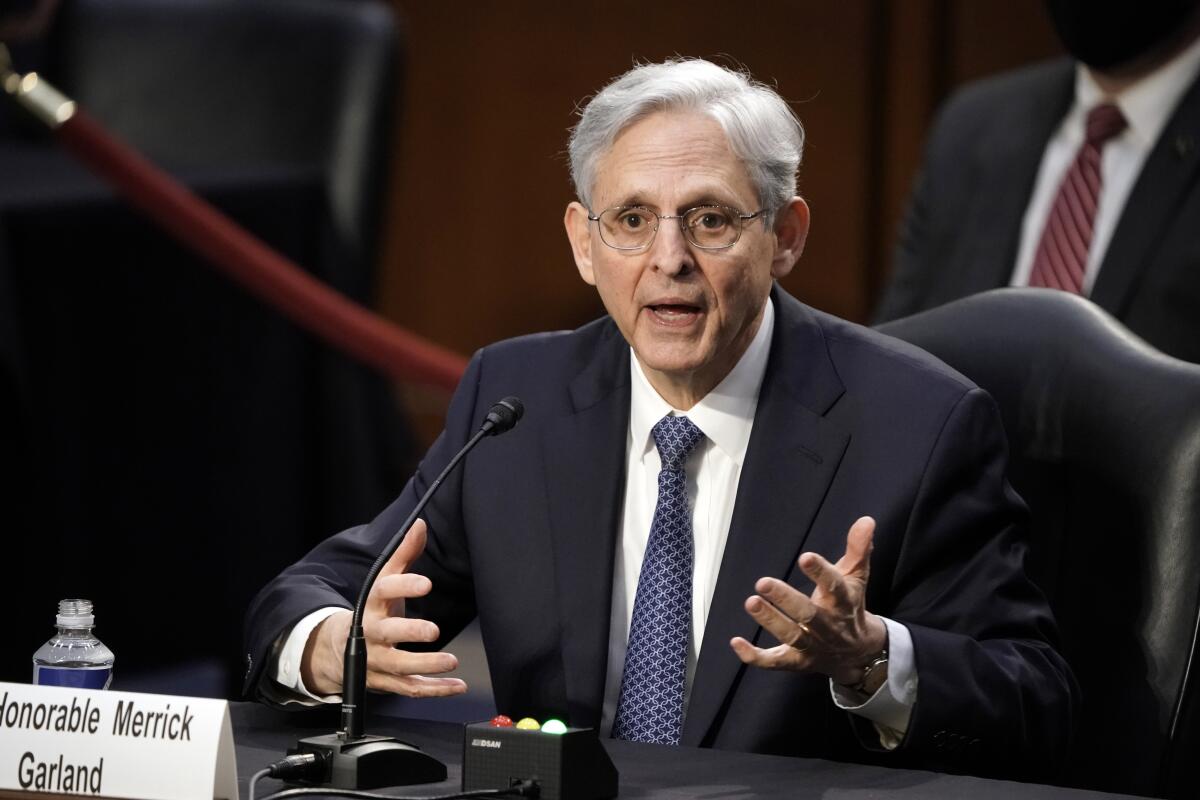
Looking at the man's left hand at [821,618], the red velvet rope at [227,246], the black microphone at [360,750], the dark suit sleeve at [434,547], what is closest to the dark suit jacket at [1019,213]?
the red velvet rope at [227,246]

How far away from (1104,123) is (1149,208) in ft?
0.94

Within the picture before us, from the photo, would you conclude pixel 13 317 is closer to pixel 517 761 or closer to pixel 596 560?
pixel 596 560

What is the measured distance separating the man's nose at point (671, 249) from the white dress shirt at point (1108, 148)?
1.35 meters

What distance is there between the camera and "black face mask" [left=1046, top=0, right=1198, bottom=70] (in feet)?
10.5

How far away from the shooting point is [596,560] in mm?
1999

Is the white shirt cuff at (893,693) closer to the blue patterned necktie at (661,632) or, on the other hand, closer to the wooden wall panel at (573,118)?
the blue patterned necktie at (661,632)

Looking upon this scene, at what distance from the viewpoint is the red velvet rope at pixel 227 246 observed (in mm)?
3865

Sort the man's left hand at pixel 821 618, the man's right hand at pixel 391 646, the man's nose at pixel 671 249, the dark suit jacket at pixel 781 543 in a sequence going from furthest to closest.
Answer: the man's nose at pixel 671 249
the dark suit jacket at pixel 781 543
the man's right hand at pixel 391 646
the man's left hand at pixel 821 618

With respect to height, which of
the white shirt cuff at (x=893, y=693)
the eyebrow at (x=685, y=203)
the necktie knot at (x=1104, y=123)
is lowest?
the white shirt cuff at (x=893, y=693)

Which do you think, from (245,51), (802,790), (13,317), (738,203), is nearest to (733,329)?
(738,203)

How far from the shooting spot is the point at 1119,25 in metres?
3.21

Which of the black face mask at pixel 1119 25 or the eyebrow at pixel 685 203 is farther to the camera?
the black face mask at pixel 1119 25

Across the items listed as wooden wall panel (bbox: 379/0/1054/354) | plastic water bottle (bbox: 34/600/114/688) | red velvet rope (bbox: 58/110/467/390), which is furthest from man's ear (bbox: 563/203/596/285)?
wooden wall panel (bbox: 379/0/1054/354)

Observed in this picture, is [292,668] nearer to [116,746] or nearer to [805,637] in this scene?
[116,746]
